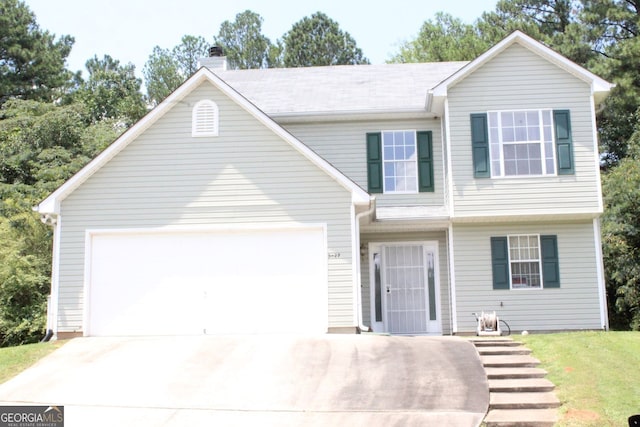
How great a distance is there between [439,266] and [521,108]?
165 inches

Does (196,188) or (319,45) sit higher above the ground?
(319,45)

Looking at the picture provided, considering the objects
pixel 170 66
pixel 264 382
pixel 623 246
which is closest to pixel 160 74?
pixel 170 66

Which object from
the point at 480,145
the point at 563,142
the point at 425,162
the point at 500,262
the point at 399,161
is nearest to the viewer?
the point at 563,142

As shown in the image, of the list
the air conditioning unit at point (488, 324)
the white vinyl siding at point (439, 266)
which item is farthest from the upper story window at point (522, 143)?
the air conditioning unit at point (488, 324)

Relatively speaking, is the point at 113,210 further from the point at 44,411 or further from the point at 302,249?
the point at 44,411

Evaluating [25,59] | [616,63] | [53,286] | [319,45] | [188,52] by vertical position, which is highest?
[188,52]

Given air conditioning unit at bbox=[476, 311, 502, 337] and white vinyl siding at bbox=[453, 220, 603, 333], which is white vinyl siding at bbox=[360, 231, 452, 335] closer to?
→ white vinyl siding at bbox=[453, 220, 603, 333]

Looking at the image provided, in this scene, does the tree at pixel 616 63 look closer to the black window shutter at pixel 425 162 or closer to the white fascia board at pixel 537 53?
the white fascia board at pixel 537 53

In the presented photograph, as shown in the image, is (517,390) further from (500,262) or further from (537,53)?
(537,53)

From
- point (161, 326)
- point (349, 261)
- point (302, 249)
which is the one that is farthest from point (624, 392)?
point (161, 326)

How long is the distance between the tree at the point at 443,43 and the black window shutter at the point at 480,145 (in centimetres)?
1865

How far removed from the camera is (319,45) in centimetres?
4156

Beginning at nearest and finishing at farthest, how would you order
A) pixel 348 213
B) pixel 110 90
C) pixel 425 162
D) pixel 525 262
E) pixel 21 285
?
pixel 348 213 → pixel 525 262 → pixel 21 285 → pixel 425 162 → pixel 110 90

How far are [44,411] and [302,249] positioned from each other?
6395 millimetres
